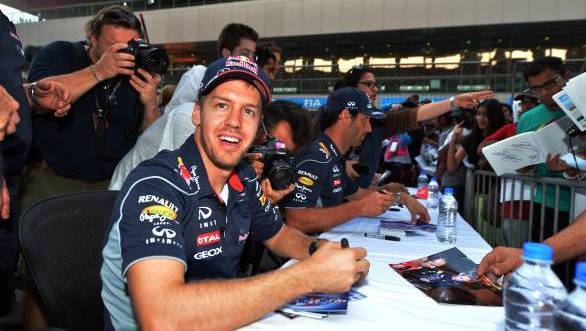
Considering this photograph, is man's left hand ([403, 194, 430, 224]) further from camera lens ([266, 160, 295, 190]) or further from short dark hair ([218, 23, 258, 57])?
short dark hair ([218, 23, 258, 57])

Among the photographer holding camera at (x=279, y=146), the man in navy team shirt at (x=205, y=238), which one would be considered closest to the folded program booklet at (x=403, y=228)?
the photographer holding camera at (x=279, y=146)

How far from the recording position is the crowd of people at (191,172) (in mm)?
1209

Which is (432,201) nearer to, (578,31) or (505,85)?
(505,85)

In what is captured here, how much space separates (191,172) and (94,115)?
4.08 ft

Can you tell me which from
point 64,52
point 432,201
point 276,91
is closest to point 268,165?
point 64,52

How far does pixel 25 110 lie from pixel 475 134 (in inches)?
186

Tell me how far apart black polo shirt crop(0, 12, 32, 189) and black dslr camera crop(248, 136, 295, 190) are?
904 millimetres

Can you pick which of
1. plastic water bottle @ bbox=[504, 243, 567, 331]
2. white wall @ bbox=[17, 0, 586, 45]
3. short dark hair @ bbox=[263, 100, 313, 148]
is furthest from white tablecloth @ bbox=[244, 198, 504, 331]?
white wall @ bbox=[17, 0, 586, 45]

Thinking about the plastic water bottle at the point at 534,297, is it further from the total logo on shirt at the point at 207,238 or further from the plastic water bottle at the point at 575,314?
the total logo on shirt at the point at 207,238

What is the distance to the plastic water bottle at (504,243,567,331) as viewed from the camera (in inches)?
40.6

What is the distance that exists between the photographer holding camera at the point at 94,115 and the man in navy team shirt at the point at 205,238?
828 mm

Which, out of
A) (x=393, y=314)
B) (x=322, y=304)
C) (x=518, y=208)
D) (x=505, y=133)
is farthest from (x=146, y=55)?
(x=505, y=133)

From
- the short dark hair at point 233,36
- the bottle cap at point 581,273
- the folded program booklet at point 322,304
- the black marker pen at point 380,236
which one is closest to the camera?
the bottle cap at point 581,273

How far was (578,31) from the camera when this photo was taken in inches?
658
